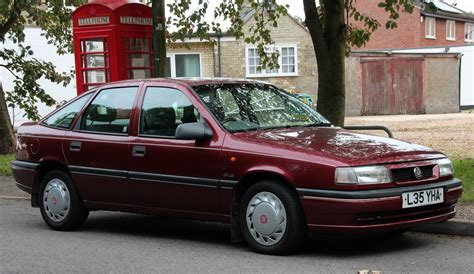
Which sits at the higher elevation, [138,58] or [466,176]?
[138,58]

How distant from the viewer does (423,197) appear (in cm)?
617

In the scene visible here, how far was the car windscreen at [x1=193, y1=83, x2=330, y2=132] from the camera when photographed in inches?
274

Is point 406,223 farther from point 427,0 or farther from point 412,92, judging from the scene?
point 412,92

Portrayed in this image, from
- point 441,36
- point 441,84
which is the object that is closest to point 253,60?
point 441,84

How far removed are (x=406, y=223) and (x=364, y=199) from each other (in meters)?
0.52

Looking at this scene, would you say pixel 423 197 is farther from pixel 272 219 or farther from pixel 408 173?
pixel 272 219

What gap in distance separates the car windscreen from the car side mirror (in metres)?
0.21

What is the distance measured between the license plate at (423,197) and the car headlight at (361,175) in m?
0.28

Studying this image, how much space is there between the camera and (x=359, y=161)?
5.93m

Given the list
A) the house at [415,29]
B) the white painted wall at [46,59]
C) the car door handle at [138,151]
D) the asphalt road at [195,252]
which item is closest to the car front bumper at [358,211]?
the asphalt road at [195,252]

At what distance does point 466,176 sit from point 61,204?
5627mm

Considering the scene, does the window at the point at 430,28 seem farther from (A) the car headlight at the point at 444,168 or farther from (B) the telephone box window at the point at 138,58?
(A) the car headlight at the point at 444,168

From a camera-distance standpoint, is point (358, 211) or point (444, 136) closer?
point (358, 211)

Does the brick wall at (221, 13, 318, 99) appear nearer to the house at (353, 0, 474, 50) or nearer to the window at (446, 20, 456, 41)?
the house at (353, 0, 474, 50)
